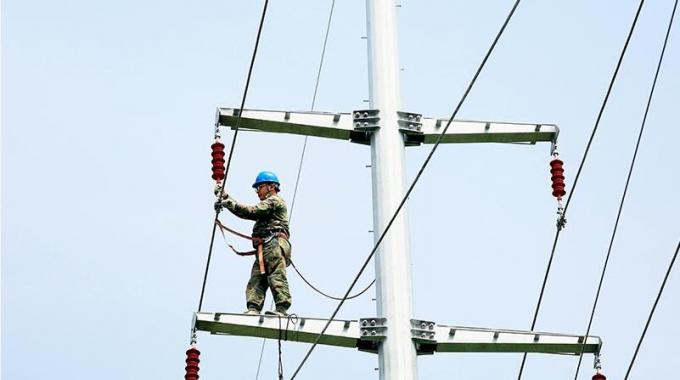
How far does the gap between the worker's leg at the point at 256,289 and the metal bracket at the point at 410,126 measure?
7.47 feet

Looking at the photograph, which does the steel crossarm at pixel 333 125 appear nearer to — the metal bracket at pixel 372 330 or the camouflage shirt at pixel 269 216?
the camouflage shirt at pixel 269 216

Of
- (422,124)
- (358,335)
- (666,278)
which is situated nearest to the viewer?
(666,278)

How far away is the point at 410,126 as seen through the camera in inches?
768

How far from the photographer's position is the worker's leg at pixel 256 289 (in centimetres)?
1992

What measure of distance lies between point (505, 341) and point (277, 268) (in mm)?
→ 2825

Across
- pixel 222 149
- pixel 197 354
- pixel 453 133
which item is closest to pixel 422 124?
pixel 453 133

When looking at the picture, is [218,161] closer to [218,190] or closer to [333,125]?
[218,190]

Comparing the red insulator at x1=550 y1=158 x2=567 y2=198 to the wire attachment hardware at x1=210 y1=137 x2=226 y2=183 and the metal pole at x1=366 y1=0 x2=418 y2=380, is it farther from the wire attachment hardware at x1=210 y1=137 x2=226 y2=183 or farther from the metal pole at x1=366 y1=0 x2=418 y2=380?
the wire attachment hardware at x1=210 y1=137 x2=226 y2=183

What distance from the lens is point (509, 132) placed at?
20.0 m

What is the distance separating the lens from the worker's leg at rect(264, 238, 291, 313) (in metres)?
19.9

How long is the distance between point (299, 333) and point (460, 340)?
5.50 ft

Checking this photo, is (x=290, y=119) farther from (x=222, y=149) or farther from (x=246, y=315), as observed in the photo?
(x=246, y=315)

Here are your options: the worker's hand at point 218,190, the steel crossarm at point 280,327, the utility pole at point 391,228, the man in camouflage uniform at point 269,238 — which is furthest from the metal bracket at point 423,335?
the worker's hand at point 218,190

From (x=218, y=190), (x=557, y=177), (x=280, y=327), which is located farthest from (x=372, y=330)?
(x=557, y=177)
